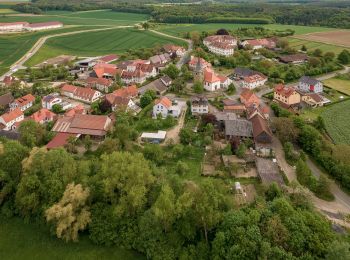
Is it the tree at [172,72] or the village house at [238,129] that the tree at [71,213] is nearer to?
the village house at [238,129]

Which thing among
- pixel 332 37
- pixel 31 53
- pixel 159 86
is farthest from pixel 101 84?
pixel 332 37

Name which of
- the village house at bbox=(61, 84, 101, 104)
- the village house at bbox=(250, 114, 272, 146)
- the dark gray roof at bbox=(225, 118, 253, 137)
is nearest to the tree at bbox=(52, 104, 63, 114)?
the village house at bbox=(61, 84, 101, 104)

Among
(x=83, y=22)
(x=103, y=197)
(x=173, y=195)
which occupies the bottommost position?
(x=83, y=22)

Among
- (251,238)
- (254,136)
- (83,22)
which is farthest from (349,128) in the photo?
(83,22)

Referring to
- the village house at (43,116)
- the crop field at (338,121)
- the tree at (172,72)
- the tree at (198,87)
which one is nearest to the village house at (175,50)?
the tree at (172,72)

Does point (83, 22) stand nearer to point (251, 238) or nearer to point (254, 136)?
point (254, 136)
